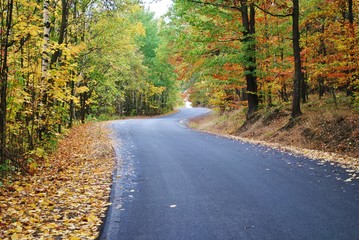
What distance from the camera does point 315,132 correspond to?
13.5 m

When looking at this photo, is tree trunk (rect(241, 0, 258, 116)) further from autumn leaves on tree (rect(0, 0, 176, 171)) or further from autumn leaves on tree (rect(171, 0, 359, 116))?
autumn leaves on tree (rect(0, 0, 176, 171))

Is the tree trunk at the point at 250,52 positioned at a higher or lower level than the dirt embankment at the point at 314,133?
higher

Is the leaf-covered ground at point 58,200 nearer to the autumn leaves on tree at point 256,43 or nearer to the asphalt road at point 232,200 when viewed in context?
the asphalt road at point 232,200

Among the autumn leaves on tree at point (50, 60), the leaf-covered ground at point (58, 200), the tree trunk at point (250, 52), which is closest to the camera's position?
the leaf-covered ground at point (58, 200)

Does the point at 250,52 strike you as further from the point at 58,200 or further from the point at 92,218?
the point at 92,218

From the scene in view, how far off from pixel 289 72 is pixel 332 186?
41.8 feet

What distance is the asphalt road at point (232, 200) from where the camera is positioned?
15.6ft

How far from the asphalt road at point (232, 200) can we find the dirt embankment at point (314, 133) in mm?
1708

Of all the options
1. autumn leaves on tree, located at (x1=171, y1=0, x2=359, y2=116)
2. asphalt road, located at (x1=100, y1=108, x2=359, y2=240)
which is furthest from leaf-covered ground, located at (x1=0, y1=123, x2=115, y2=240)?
autumn leaves on tree, located at (x1=171, y1=0, x2=359, y2=116)

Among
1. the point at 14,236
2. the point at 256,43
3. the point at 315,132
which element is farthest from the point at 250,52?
the point at 14,236

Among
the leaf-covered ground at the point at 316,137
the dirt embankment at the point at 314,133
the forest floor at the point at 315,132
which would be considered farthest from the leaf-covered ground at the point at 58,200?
the dirt embankment at the point at 314,133

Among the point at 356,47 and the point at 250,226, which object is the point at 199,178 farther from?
the point at 356,47

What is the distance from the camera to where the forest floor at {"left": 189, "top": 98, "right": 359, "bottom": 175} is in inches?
432

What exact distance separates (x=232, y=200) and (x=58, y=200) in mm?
3516
